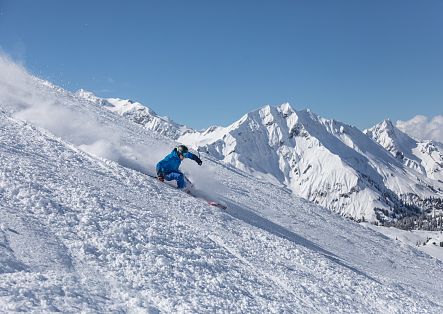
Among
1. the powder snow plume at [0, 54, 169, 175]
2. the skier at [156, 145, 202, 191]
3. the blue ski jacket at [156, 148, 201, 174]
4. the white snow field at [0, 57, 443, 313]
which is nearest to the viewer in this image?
the white snow field at [0, 57, 443, 313]

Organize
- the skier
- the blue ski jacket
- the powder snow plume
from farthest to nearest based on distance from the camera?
the powder snow plume < the blue ski jacket < the skier

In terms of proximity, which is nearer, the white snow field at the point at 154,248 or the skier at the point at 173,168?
the white snow field at the point at 154,248

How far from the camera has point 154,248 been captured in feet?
36.9

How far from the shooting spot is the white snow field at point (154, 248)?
8.66m

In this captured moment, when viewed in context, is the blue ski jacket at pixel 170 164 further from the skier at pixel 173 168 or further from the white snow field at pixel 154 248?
the white snow field at pixel 154 248

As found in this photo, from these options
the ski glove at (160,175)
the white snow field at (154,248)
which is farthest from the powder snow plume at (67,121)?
the ski glove at (160,175)

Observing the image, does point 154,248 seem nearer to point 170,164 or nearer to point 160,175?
point 160,175

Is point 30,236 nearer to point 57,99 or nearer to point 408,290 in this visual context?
point 408,290

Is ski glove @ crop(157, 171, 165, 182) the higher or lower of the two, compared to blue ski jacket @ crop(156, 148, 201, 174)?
lower

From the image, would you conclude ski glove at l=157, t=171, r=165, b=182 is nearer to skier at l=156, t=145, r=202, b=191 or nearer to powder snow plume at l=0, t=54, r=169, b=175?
skier at l=156, t=145, r=202, b=191

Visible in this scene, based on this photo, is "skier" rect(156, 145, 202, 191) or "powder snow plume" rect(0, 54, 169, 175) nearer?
"skier" rect(156, 145, 202, 191)

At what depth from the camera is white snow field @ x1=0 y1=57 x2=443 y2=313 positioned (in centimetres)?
866

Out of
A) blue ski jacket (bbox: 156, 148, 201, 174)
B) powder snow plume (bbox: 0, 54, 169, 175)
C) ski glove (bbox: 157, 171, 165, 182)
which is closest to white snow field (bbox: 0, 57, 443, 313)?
powder snow plume (bbox: 0, 54, 169, 175)

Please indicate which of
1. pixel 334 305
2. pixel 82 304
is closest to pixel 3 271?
pixel 82 304
